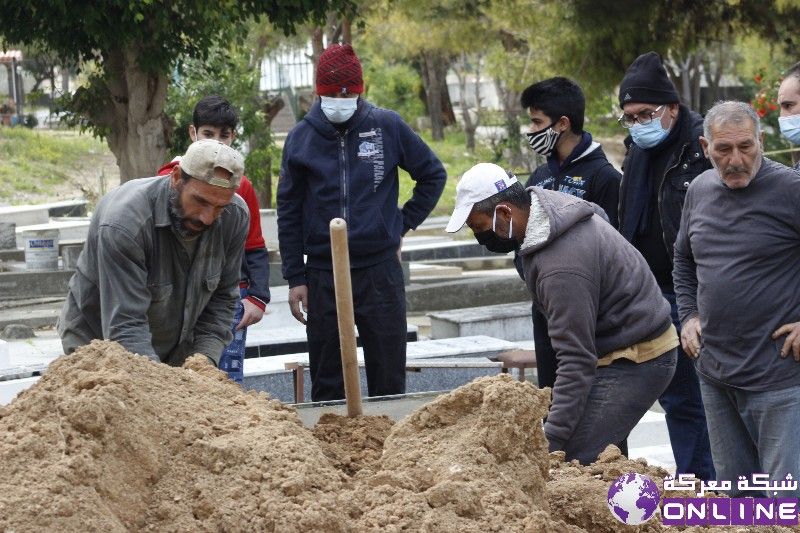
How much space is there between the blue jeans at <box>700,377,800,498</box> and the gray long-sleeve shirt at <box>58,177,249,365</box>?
1733 millimetres

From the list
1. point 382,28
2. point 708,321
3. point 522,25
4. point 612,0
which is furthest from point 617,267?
point 382,28

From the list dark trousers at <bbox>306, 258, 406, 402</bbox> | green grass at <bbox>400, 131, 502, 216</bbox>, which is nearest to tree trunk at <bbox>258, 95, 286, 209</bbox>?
green grass at <bbox>400, 131, 502, 216</bbox>

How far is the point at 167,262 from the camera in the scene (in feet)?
13.7

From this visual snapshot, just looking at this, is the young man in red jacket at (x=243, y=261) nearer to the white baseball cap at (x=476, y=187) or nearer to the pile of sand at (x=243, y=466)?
the white baseball cap at (x=476, y=187)

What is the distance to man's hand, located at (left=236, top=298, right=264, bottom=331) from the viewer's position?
562cm

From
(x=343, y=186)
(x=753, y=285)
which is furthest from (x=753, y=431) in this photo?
(x=343, y=186)

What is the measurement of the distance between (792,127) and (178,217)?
94.5 inches

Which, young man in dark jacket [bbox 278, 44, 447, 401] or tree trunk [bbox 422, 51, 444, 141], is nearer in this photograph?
young man in dark jacket [bbox 278, 44, 447, 401]

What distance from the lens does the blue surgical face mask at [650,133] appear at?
518 cm

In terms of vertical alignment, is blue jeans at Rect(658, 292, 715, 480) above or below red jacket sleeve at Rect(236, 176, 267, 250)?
below

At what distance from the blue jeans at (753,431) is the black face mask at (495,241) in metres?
0.95

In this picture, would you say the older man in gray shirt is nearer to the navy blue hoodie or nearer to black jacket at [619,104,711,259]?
black jacket at [619,104,711,259]

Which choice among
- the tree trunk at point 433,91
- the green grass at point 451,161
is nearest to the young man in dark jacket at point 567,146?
the green grass at point 451,161

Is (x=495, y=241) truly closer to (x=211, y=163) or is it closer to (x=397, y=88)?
(x=211, y=163)
